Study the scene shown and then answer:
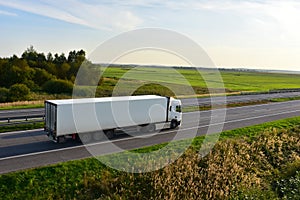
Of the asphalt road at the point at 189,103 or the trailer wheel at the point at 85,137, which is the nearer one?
the trailer wheel at the point at 85,137

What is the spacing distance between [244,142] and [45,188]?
44.9 feet

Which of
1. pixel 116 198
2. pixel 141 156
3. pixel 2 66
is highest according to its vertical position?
pixel 2 66

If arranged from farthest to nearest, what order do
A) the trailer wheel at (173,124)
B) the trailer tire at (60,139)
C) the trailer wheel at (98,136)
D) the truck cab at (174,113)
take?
the trailer wheel at (173,124)
the truck cab at (174,113)
the trailer wheel at (98,136)
the trailer tire at (60,139)

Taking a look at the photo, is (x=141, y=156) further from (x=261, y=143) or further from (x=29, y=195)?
(x=261, y=143)

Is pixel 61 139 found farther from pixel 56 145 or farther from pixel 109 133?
pixel 109 133

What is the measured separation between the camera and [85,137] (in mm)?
17781

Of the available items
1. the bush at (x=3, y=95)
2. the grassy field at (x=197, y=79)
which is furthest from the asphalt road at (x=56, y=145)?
the grassy field at (x=197, y=79)

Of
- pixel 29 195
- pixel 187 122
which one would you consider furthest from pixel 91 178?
pixel 187 122

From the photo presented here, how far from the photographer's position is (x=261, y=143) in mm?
20781

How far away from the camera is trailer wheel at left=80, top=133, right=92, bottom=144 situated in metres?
17.6

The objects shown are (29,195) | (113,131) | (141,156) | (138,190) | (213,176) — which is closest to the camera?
(29,195)

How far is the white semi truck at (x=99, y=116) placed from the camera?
1677 centimetres

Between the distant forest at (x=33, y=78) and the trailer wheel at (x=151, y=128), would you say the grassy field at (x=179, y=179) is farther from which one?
the distant forest at (x=33, y=78)

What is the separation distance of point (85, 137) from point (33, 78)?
35346 millimetres
